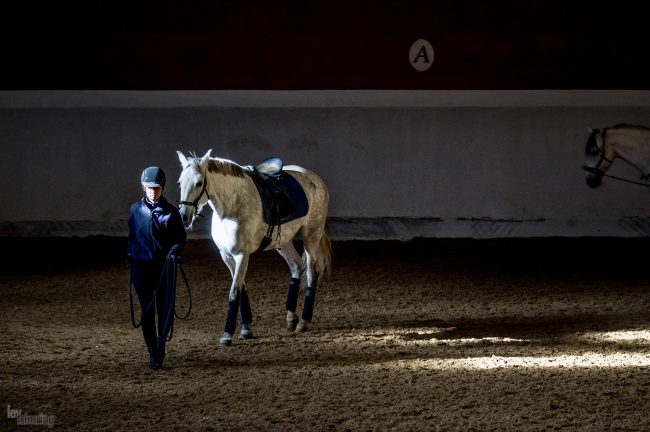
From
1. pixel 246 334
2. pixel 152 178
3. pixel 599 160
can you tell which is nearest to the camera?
pixel 152 178

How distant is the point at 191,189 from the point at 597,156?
641cm

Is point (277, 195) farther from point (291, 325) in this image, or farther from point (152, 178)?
point (152, 178)

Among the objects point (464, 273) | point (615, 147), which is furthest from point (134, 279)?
point (615, 147)

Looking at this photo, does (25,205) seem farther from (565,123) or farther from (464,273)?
(565,123)

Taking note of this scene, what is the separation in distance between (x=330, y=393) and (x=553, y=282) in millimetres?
5109

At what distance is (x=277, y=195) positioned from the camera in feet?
27.7

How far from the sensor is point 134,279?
705 centimetres

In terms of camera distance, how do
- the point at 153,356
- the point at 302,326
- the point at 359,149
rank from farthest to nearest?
the point at 359,149 < the point at 302,326 < the point at 153,356

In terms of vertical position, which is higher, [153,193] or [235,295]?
[153,193]

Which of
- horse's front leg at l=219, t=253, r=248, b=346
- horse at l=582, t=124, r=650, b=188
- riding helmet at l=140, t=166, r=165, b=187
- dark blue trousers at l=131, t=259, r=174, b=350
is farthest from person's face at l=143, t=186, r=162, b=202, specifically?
horse at l=582, t=124, r=650, b=188
